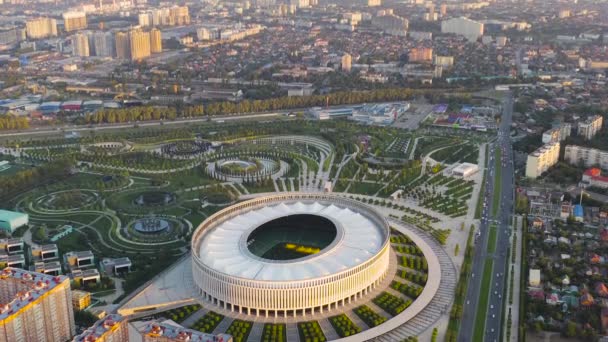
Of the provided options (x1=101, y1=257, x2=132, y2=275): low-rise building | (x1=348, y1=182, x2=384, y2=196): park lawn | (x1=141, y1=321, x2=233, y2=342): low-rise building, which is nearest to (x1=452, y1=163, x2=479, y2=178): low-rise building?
(x1=348, y1=182, x2=384, y2=196): park lawn

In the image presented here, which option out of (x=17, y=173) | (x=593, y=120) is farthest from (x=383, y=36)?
(x=17, y=173)

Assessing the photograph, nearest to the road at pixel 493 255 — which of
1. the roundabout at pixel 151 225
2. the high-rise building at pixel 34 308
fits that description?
the high-rise building at pixel 34 308

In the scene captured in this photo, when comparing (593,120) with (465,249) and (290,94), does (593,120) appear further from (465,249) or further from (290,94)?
(290,94)

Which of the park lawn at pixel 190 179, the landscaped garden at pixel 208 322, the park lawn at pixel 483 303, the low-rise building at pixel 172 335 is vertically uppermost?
the low-rise building at pixel 172 335

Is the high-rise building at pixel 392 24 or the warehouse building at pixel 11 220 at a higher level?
the high-rise building at pixel 392 24

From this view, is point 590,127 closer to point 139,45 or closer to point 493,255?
point 493,255

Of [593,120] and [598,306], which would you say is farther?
[593,120]

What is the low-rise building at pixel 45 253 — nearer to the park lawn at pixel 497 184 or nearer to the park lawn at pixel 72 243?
the park lawn at pixel 72 243
